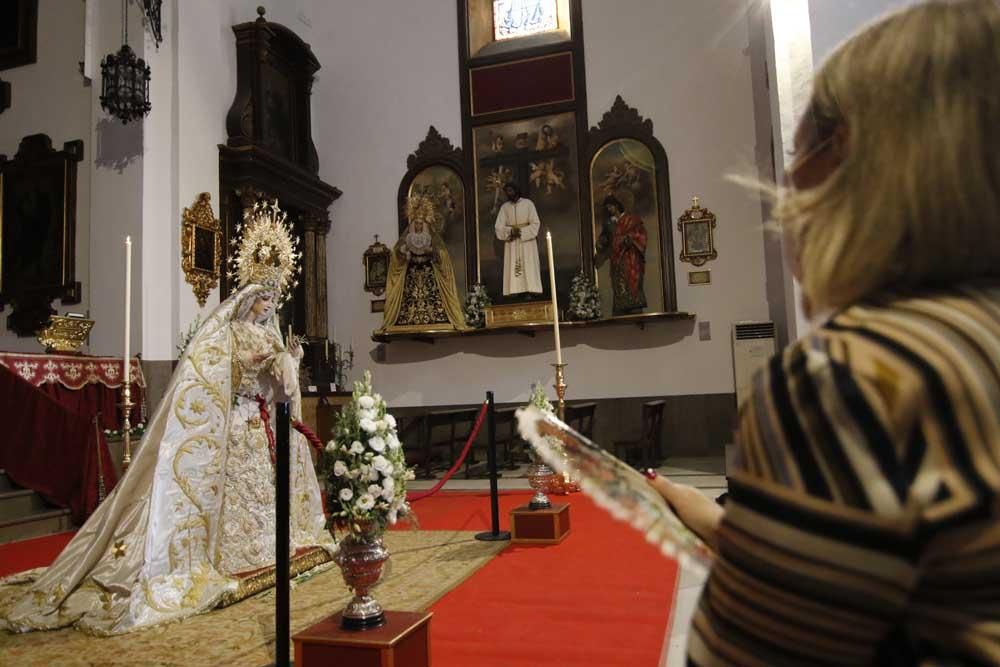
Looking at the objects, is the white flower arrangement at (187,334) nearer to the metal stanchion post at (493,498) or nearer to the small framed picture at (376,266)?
the small framed picture at (376,266)

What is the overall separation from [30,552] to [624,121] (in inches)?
403

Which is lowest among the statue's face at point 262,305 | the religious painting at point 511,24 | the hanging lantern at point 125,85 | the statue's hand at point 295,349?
the statue's hand at point 295,349

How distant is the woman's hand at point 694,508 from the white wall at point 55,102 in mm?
10420

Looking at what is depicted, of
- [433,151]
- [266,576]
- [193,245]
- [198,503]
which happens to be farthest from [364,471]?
[433,151]

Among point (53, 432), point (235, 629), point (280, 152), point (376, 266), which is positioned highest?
point (280, 152)

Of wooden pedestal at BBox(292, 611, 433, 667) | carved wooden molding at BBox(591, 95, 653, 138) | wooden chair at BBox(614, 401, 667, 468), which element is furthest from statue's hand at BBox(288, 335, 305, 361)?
carved wooden molding at BBox(591, 95, 653, 138)

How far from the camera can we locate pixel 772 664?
2.27 feet

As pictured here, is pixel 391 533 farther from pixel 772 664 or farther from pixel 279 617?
pixel 772 664

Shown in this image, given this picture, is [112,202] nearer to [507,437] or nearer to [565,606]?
[507,437]

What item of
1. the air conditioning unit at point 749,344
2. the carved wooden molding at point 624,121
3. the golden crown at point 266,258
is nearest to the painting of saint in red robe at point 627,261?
the carved wooden molding at point 624,121

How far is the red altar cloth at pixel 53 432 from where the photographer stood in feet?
22.5

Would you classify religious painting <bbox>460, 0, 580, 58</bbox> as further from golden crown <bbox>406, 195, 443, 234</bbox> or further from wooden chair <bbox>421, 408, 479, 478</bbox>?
wooden chair <bbox>421, 408, 479, 478</bbox>

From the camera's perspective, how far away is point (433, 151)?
1324cm

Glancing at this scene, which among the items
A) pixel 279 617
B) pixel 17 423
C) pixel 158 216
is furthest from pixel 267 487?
pixel 158 216
